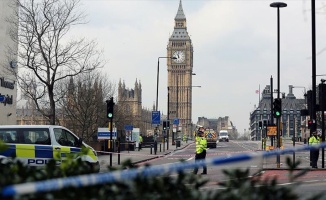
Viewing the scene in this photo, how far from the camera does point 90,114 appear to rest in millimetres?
52531

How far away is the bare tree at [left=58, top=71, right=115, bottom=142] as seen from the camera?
5253 centimetres

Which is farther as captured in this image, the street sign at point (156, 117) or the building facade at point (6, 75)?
the building facade at point (6, 75)

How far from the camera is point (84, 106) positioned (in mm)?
53938

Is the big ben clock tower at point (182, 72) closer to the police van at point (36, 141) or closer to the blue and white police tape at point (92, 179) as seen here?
the police van at point (36, 141)

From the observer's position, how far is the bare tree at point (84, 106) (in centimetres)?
5253

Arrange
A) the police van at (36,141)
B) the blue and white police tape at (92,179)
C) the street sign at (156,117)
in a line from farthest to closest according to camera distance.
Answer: the street sign at (156,117)
the police van at (36,141)
the blue and white police tape at (92,179)

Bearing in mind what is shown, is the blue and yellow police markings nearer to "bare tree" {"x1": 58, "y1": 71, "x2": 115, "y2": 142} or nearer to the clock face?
"bare tree" {"x1": 58, "y1": 71, "x2": 115, "y2": 142}

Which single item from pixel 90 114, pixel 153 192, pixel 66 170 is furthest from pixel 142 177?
pixel 90 114

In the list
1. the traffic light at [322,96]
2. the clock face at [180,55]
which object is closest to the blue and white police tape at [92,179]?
the traffic light at [322,96]

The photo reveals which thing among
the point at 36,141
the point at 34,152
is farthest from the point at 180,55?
the point at 34,152

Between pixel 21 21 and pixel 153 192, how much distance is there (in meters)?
29.3

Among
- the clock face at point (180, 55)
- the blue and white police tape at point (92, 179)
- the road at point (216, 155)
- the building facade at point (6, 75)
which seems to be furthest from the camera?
the clock face at point (180, 55)

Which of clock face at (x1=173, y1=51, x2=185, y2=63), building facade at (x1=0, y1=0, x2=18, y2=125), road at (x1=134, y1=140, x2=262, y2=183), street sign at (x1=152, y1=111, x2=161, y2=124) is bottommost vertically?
road at (x1=134, y1=140, x2=262, y2=183)

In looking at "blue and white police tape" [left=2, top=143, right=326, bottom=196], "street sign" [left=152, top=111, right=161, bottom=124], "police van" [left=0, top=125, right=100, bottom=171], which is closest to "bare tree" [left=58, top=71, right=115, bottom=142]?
"street sign" [left=152, top=111, right=161, bottom=124]
